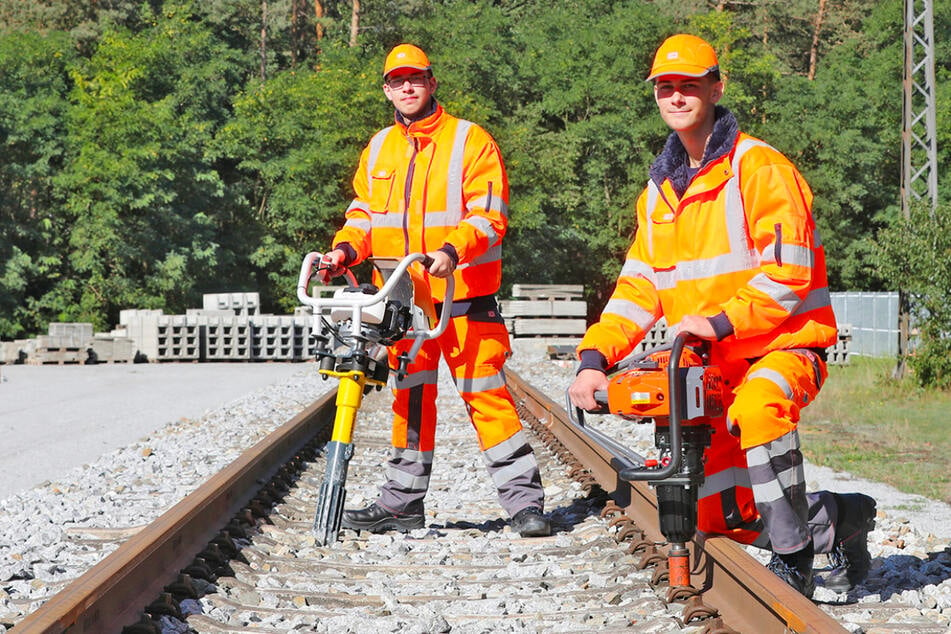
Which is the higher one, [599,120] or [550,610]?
[599,120]

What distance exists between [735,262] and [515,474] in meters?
2.10

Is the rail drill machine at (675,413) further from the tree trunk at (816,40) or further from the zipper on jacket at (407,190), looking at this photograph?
the tree trunk at (816,40)

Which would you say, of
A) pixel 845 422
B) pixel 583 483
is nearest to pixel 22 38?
pixel 845 422

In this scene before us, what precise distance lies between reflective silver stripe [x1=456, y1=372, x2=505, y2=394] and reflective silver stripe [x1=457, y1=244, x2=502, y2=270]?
50cm

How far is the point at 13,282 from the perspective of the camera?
3703cm

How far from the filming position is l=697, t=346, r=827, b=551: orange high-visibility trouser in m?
3.65

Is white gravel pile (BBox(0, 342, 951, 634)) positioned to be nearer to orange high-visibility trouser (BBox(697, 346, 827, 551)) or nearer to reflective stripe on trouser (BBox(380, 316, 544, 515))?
orange high-visibility trouser (BBox(697, 346, 827, 551))

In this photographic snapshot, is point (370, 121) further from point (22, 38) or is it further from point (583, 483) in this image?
point (583, 483)

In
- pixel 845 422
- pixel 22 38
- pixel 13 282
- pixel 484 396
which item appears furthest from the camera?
pixel 22 38

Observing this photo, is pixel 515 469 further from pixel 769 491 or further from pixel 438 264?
pixel 769 491

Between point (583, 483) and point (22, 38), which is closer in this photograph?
point (583, 483)

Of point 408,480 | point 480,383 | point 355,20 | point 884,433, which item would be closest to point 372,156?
point 480,383

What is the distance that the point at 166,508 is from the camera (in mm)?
6602

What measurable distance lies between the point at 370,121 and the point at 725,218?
36.4 meters
